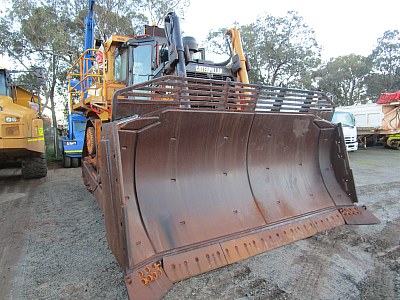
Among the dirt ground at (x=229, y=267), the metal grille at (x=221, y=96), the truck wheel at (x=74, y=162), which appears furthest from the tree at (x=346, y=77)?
the dirt ground at (x=229, y=267)

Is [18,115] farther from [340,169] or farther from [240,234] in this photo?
[340,169]

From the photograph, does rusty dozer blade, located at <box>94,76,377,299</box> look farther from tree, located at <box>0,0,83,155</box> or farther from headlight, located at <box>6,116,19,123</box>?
tree, located at <box>0,0,83,155</box>

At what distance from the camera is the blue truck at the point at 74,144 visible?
10.8m

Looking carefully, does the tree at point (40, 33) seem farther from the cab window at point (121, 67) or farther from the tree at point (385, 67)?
the tree at point (385, 67)

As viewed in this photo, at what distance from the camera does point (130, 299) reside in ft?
6.89

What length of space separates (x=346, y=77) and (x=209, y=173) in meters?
36.1

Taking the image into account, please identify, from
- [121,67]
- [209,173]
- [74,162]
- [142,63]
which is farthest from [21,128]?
[74,162]

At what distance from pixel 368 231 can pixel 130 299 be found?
2855 millimetres

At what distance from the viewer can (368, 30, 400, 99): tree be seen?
31266mm

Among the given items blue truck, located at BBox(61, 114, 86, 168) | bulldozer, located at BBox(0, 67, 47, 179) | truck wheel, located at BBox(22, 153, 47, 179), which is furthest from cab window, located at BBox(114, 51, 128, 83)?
blue truck, located at BBox(61, 114, 86, 168)

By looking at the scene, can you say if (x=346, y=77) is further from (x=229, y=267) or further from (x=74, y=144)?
(x=229, y=267)

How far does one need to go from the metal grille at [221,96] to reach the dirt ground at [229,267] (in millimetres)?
1517

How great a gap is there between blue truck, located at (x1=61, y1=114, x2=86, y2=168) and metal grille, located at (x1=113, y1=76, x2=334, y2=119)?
333 inches

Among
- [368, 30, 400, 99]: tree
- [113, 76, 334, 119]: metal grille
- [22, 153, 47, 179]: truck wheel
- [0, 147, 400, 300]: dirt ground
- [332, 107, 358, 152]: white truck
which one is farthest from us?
[368, 30, 400, 99]: tree
